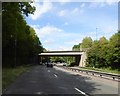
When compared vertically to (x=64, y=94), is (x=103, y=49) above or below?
above

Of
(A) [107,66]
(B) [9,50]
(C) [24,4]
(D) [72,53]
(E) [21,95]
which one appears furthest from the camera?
(D) [72,53]

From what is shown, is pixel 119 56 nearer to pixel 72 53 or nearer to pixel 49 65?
pixel 49 65

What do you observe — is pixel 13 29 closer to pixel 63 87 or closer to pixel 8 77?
pixel 8 77

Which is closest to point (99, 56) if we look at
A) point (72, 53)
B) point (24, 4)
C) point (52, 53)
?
point (72, 53)

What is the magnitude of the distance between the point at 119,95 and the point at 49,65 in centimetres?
6844

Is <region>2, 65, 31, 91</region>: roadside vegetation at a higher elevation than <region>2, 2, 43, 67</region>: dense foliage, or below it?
below

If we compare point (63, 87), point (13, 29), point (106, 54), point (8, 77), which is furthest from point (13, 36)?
point (63, 87)

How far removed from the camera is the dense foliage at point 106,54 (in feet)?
218

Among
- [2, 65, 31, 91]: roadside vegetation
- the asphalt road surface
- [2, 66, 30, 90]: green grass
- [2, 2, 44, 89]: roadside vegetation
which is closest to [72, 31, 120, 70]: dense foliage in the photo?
[2, 2, 44, 89]: roadside vegetation

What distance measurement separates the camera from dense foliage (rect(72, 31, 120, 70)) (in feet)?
218

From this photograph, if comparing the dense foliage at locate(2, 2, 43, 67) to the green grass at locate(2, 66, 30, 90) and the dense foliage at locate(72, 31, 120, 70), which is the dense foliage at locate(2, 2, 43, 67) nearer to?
the green grass at locate(2, 66, 30, 90)

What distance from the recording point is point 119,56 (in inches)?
2557

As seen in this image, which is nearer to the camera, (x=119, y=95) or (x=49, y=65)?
(x=119, y=95)

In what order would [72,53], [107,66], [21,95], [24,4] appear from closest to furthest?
[21,95] < [24,4] < [107,66] < [72,53]
